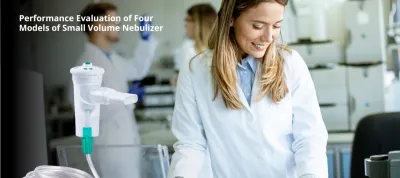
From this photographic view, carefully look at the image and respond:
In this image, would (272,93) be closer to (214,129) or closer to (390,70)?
(214,129)

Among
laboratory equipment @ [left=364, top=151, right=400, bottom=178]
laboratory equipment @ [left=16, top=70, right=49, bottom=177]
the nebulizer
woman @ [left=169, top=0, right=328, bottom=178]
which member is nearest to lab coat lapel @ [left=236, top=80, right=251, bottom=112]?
woman @ [left=169, top=0, right=328, bottom=178]

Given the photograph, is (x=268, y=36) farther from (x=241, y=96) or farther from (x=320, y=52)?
(x=320, y=52)

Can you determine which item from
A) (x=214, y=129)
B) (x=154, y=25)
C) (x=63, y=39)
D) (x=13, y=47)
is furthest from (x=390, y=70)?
(x=13, y=47)

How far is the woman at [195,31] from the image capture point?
245 cm

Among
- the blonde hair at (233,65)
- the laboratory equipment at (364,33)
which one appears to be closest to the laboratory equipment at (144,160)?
the blonde hair at (233,65)

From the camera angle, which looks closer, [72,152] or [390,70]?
[72,152]

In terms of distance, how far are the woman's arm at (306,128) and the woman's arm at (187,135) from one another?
0.85 feet

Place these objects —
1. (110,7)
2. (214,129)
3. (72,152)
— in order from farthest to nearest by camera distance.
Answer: (110,7) → (72,152) → (214,129)

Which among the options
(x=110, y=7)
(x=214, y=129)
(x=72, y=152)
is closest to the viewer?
(x=214, y=129)

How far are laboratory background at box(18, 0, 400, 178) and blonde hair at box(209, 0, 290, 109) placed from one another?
2.58 ft

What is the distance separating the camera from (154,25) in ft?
8.18

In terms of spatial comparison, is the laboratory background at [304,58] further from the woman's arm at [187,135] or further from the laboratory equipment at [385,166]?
the laboratory equipment at [385,166]

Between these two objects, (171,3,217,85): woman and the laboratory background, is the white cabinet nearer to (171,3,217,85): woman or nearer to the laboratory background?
the laboratory background

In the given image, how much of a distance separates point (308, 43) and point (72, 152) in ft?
3.77
